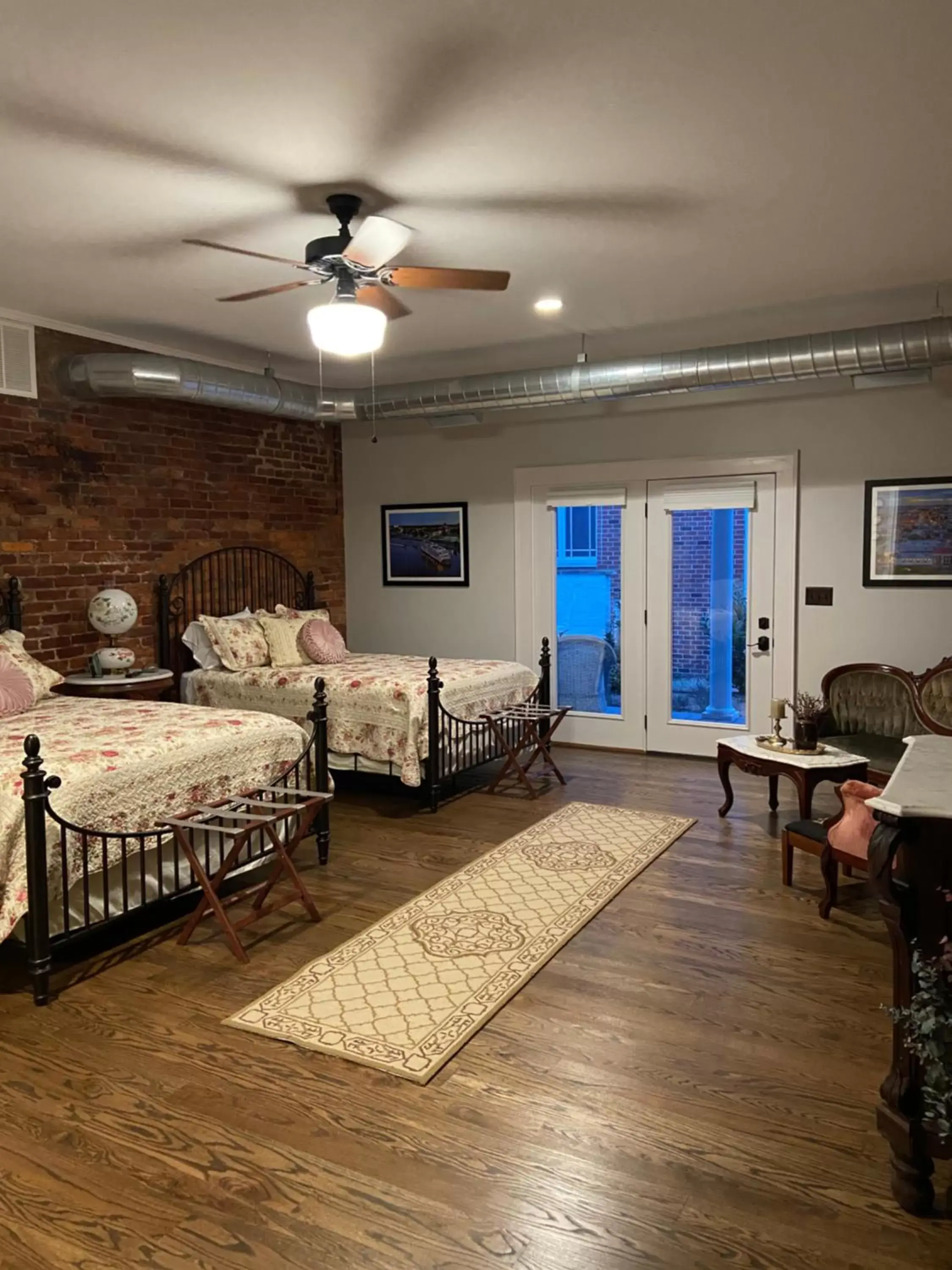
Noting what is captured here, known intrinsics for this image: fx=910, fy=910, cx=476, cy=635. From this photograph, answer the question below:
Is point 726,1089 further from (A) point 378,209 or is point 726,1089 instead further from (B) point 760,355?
(B) point 760,355

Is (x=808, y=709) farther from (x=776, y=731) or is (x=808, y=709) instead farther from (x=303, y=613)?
(x=303, y=613)

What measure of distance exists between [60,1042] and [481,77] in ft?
10.4

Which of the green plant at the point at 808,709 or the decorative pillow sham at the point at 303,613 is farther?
the decorative pillow sham at the point at 303,613

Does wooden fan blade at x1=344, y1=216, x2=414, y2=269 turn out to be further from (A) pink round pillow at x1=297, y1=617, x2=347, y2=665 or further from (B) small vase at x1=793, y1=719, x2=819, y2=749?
(A) pink round pillow at x1=297, y1=617, x2=347, y2=665

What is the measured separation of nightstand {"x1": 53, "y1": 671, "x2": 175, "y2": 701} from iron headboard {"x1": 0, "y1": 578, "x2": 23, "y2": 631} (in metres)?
0.42

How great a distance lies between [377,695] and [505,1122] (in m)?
3.18

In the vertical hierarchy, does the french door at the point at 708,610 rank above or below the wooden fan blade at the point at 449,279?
below

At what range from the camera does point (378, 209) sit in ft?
11.6

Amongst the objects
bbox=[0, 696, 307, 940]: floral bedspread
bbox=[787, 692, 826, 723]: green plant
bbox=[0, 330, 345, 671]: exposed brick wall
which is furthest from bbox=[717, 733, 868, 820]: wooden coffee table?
bbox=[0, 330, 345, 671]: exposed brick wall

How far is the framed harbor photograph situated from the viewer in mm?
7504

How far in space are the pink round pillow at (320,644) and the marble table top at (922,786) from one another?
4.37 m

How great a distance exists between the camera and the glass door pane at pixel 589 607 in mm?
6938

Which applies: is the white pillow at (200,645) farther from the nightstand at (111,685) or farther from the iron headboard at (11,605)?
the iron headboard at (11,605)

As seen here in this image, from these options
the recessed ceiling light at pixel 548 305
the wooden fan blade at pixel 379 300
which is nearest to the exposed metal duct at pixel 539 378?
the recessed ceiling light at pixel 548 305
